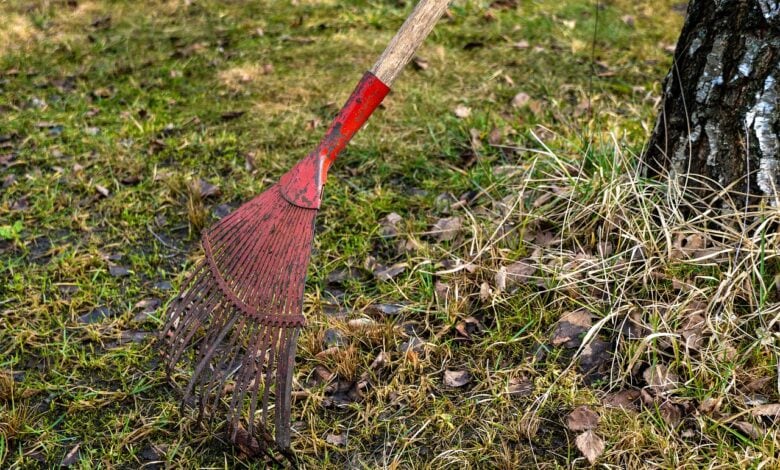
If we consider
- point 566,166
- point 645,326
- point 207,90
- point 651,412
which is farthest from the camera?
point 207,90

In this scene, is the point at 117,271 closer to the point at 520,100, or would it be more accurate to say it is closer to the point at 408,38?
the point at 408,38

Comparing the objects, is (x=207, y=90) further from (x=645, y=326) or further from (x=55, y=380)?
(x=645, y=326)

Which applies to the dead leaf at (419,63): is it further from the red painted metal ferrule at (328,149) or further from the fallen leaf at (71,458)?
the fallen leaf at (71,458)

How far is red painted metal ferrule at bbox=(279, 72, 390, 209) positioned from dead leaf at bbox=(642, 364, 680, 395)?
3.36ft

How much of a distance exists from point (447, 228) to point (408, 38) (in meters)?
0.80

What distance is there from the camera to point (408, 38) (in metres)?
1.92

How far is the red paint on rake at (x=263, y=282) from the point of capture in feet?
5.58

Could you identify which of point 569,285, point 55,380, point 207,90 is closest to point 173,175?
point 207,90

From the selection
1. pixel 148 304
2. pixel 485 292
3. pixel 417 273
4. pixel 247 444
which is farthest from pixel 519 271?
pixel 148 304

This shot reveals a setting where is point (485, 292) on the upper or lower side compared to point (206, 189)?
upper

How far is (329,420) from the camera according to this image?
1.92m

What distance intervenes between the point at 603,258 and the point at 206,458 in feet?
4.28

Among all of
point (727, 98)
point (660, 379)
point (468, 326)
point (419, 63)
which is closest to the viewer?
point (660, 379)

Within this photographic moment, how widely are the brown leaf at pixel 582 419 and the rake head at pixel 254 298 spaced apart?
75 centimetres
